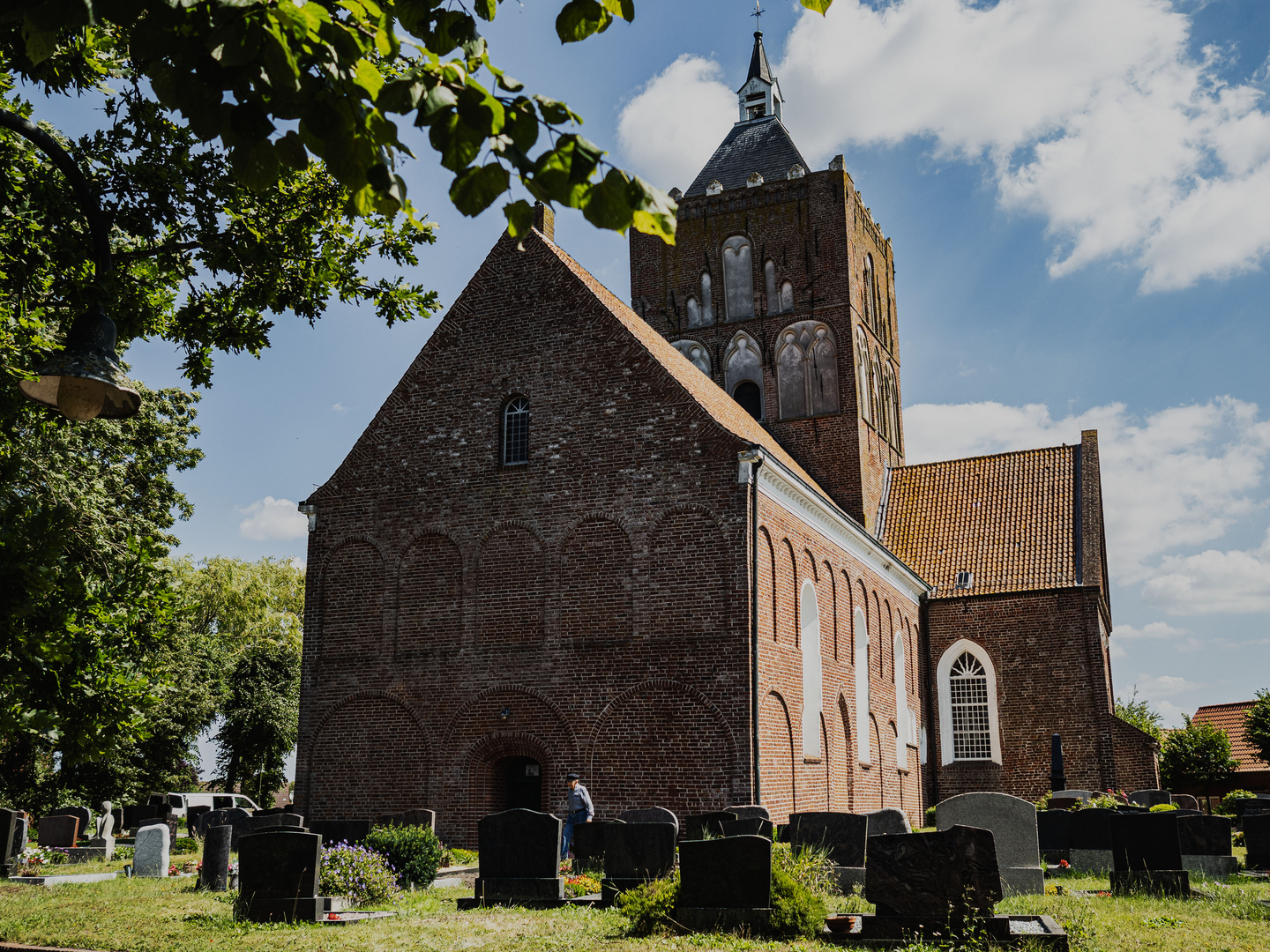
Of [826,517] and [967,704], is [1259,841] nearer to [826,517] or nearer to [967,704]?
[826,517]

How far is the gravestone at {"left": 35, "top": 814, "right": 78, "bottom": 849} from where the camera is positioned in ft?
67.5

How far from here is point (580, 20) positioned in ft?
13.1

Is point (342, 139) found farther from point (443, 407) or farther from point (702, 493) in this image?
point (443, 407)

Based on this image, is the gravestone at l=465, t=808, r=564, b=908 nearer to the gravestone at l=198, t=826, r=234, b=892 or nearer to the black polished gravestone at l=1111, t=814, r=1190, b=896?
the gravestone at l=198, t=826, r=234, b=892

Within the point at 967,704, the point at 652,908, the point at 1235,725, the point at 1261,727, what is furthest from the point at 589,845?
the point at 1235,725

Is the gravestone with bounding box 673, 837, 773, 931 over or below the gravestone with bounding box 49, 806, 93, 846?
over

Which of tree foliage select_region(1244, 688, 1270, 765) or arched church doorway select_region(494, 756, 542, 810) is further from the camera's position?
tree foliage select_region(1244, 688, 1270, 765)

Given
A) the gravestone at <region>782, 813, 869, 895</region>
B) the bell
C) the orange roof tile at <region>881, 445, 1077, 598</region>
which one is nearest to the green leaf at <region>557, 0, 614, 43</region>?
the bell

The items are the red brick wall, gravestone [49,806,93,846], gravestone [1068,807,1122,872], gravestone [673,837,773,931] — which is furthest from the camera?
the red brick wall

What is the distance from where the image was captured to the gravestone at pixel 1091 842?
51.1 ft

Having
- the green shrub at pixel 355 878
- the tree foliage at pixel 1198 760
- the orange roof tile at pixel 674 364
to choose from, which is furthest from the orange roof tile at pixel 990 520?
the green shrub at pixel 355 878

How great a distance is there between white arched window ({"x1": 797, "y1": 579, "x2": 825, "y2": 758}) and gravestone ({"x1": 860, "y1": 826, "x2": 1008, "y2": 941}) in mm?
11327

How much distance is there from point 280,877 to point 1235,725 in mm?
41148

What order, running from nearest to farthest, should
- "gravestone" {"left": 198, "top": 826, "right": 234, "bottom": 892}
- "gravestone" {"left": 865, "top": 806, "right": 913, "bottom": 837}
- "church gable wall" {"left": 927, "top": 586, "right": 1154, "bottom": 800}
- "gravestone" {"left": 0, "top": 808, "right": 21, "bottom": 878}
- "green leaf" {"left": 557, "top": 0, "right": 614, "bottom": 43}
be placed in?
"green leaf" {"left": 557, "top": 0, "right": 614, "bottom": 43} → "gravestone" {"left": 865, "top": 806, "right": 913, "bottom": 837} → "gravestone" {"left": 198, "top": 826, "right": 234, "bottom": 892} → "gravestone" {"left": 0, "top": 808, "right": 21, "bottom": 878} → "church gable wall" {"left": 927, "top": 586, "right": 1154, "bottom": 800}
